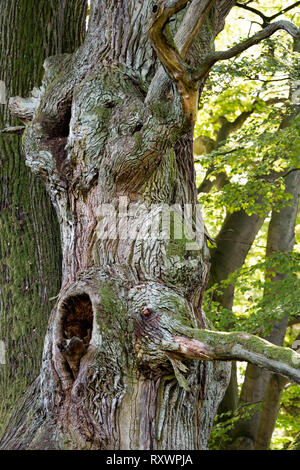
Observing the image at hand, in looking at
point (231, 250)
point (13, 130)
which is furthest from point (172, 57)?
point (231, 250)

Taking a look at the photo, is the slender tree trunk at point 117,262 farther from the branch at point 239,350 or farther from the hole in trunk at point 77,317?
the branch at point 239,350

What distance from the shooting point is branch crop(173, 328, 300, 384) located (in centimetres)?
333

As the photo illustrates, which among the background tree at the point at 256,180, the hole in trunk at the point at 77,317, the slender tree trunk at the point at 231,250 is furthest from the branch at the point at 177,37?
the slender tree trunk at the point at 231,250

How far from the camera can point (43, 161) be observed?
4.59m

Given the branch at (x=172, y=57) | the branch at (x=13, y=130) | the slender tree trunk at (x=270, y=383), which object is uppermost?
the branch at (x=172, y=57)

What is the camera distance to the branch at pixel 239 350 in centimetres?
333

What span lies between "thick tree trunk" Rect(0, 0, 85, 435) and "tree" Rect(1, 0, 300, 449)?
0.52 meters

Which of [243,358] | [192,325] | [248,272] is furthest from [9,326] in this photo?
[248,272]

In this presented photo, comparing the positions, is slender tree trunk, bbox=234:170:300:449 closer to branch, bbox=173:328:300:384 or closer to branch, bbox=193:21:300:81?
branch, bbox=173:328:300:384

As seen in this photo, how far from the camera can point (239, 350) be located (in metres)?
3.53

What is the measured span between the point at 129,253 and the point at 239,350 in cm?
108

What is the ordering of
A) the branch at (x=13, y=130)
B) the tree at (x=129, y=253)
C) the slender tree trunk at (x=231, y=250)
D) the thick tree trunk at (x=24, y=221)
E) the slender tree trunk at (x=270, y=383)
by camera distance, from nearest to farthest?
the tree at (x=129, y=253), the thick tree trunk at (x=24, y=221), the branch at (x=13, y=130), the slender tree trunk at (x=270, y=383), the slender tree trunk at (x=231, y=250)

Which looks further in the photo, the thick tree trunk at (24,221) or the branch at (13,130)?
the branch at (13,130)

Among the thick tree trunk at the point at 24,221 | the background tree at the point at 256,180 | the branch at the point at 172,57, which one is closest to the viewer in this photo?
the branch at the point at 172,57
